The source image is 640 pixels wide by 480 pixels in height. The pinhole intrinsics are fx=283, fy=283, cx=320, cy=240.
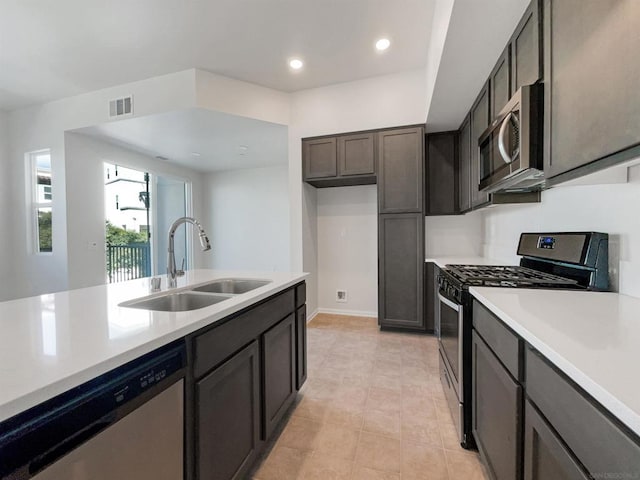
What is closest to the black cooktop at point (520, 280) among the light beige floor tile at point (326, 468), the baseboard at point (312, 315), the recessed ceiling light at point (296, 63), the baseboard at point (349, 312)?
the light beige floor tile at point (326, 468)

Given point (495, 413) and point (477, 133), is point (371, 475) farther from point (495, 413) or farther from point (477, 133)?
point (477, 133)

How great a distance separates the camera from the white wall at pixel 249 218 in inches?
213

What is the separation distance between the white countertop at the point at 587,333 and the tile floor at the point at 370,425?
939 millimetres

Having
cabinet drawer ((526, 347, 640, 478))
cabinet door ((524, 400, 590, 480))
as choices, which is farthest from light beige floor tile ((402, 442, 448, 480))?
cabinet drawer ((526, 347, 640, 478))

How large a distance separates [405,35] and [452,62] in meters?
0.87

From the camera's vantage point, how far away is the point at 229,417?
1173mm

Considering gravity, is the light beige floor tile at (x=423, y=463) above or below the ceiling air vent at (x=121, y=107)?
below

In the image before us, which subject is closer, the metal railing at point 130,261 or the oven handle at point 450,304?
the oven handle at point 450,304

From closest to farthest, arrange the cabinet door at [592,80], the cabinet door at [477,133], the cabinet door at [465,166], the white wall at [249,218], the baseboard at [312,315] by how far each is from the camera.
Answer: the cabinet door at [592,80] → the cabinet door at [477,133] → the cabinet door at [465,166] → the baseboard at [312,315] → the white wall at [249,218]

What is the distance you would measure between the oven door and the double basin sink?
1158 millimetres

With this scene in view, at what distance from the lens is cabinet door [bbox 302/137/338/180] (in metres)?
3.52

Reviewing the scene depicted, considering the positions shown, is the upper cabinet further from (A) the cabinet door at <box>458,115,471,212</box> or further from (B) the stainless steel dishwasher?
(B) the stainless steel dishwasher

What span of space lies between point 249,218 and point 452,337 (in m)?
4.58

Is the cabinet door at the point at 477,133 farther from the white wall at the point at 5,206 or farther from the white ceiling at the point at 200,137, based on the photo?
the white wall at the point at 5,206
